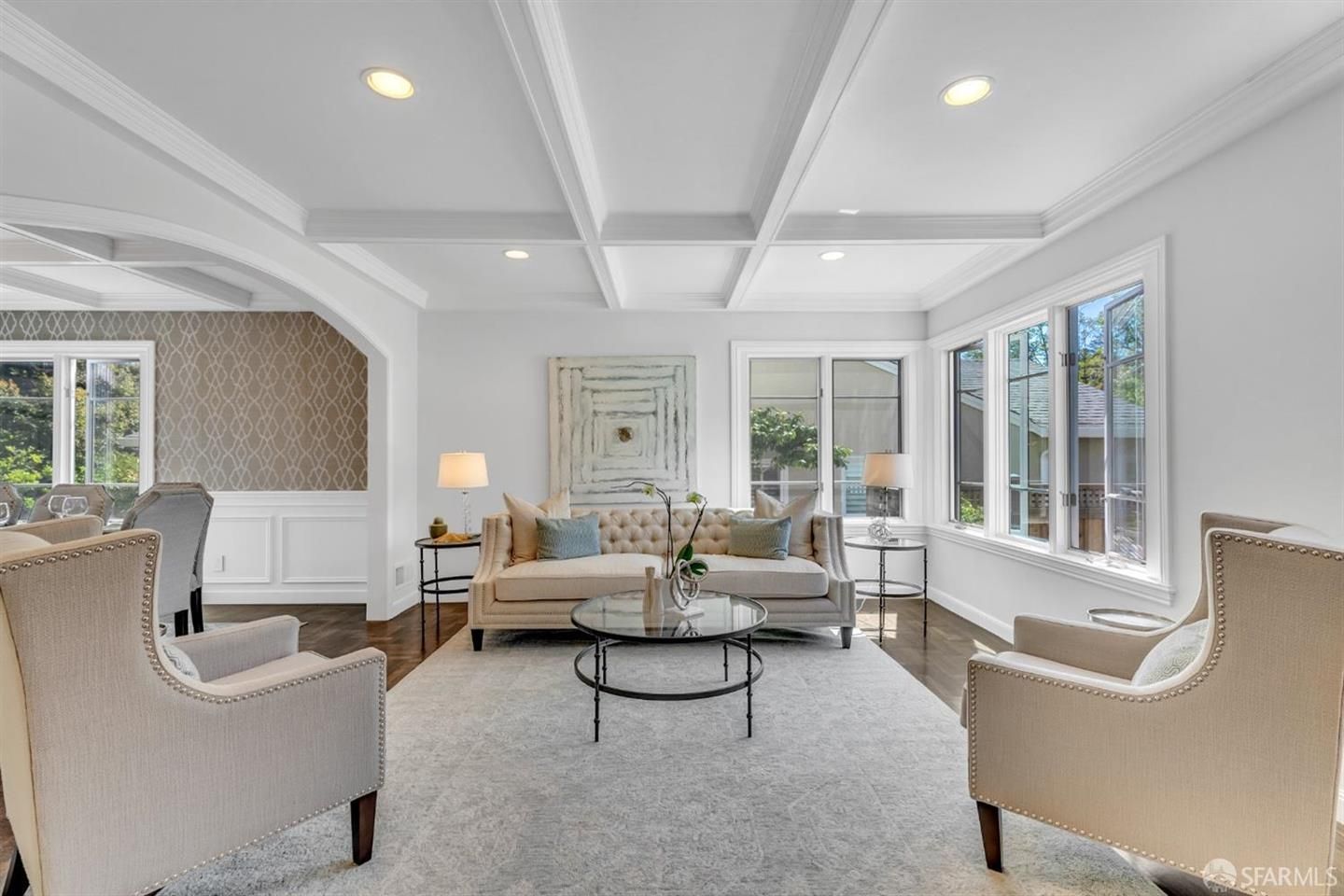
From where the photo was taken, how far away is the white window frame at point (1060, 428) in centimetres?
279

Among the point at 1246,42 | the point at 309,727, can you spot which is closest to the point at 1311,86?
the point at 1246,42

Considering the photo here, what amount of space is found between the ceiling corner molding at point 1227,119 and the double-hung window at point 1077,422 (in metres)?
0.32

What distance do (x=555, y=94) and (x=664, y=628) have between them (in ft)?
6.76

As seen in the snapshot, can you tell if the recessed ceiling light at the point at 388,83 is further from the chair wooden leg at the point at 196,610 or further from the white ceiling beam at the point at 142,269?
the chair wooden leg at the point at 196,610

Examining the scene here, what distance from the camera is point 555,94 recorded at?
2068mm

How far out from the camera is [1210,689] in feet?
4.74

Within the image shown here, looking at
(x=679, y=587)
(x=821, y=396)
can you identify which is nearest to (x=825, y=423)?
(x=821, y=396)

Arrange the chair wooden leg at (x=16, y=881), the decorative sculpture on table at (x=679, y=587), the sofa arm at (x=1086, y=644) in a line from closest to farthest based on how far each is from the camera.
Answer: the chair wooden leg at (x=16, y=881) → the sofa arm at (x=1086, y=644) → the decorative sculpture on table at (x=679, y=587)

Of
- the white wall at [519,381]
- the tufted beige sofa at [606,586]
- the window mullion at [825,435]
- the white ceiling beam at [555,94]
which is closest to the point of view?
the white ceiling beam at [555,94]

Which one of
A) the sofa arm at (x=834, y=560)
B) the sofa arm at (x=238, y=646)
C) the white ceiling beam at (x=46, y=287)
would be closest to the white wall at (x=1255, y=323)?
the sofa arm at (x=834, y=560)

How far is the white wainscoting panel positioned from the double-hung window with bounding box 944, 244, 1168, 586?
4.81m

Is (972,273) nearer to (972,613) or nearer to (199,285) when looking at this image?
(972,613)

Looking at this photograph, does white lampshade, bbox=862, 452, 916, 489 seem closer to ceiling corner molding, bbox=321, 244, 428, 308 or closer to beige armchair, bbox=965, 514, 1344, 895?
beige armchair, bbox=965, 514, 1344, 895

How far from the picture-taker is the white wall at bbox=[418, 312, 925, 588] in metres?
5.15
